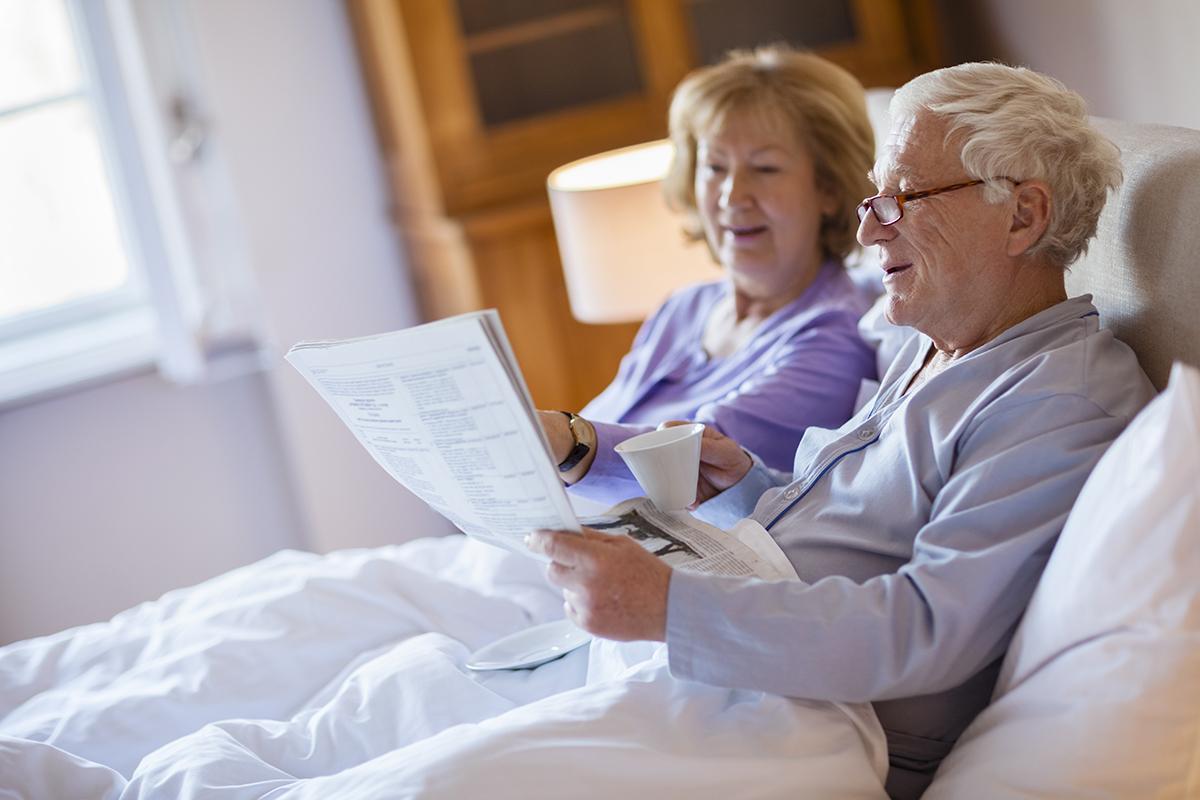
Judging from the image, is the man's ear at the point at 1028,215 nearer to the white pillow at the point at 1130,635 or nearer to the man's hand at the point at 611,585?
the white pillow at the point at 1130,635

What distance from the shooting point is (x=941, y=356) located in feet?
4.62

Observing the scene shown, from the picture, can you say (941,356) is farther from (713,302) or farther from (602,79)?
(602,79)

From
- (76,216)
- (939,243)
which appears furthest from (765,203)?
(76,216)

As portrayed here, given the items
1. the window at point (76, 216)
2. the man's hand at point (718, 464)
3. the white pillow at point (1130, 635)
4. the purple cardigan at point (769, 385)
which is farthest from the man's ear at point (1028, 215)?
the window at point (76, 216)

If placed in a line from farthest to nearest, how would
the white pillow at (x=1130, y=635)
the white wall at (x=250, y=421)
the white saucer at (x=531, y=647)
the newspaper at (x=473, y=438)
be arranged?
the white wall at (x=250, y=421) < the white saucer at (x=531, y=647) < the newspaper at (x=473, y=438) < the white pillow at (x=1130, y=635)

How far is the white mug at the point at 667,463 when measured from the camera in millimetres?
1289

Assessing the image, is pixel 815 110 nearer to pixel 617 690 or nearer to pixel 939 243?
pixel 939 243

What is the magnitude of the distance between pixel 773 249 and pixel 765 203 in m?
0.08

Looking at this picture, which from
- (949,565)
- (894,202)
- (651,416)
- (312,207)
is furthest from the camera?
(312,207)

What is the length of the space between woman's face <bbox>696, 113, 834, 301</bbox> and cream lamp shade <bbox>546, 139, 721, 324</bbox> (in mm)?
294

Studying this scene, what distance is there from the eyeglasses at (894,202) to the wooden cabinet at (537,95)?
151 centimetres

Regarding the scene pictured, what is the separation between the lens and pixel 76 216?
3.04m

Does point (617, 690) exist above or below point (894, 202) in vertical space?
below

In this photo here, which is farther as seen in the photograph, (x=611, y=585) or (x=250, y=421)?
(x=250, y=421)
